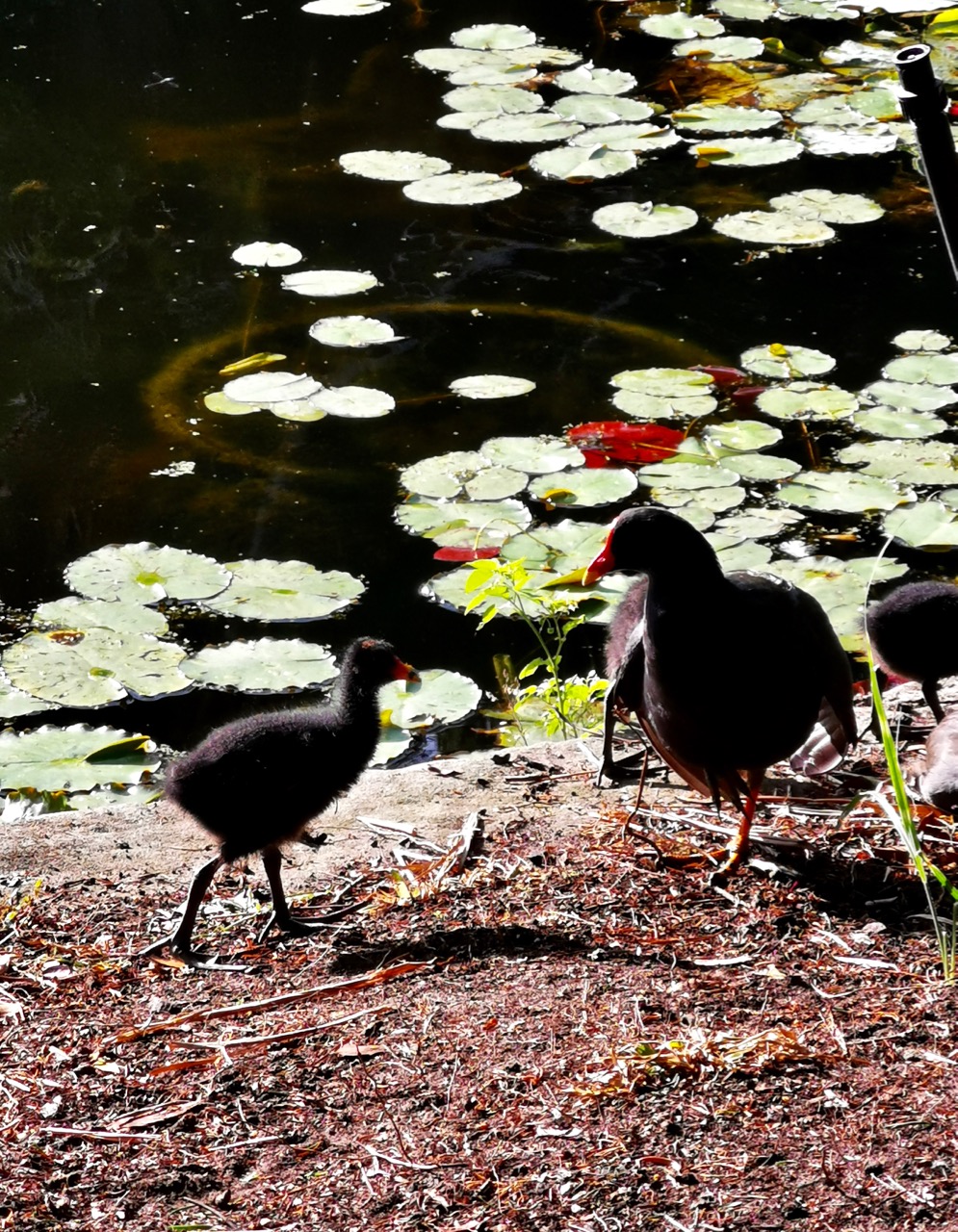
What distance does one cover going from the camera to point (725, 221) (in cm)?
878

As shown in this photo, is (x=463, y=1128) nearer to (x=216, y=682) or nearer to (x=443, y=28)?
(x=216, y=682)

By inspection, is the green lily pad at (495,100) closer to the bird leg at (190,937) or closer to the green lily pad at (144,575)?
the green lily pad at (144,575)

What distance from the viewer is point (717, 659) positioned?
327 centimetres

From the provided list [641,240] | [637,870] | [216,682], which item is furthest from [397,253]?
[637,870]

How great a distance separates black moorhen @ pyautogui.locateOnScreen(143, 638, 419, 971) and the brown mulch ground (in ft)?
0.51

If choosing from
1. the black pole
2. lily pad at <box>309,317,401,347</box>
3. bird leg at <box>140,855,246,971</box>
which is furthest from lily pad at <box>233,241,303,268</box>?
the black pole

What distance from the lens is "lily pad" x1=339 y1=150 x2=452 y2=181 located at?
31.2 ft

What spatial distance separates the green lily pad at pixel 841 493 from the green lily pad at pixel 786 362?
92 centimetres

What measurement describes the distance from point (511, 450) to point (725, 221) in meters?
2.90

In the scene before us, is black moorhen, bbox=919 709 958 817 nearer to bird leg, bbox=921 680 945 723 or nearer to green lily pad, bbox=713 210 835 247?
bird leg, bbox=921 680 945 723

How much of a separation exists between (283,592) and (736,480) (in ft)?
6.55

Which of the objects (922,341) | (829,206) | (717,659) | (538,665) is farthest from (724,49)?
(717,659)

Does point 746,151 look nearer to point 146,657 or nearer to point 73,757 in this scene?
point 146,657

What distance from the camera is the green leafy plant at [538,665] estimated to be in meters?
4.85
